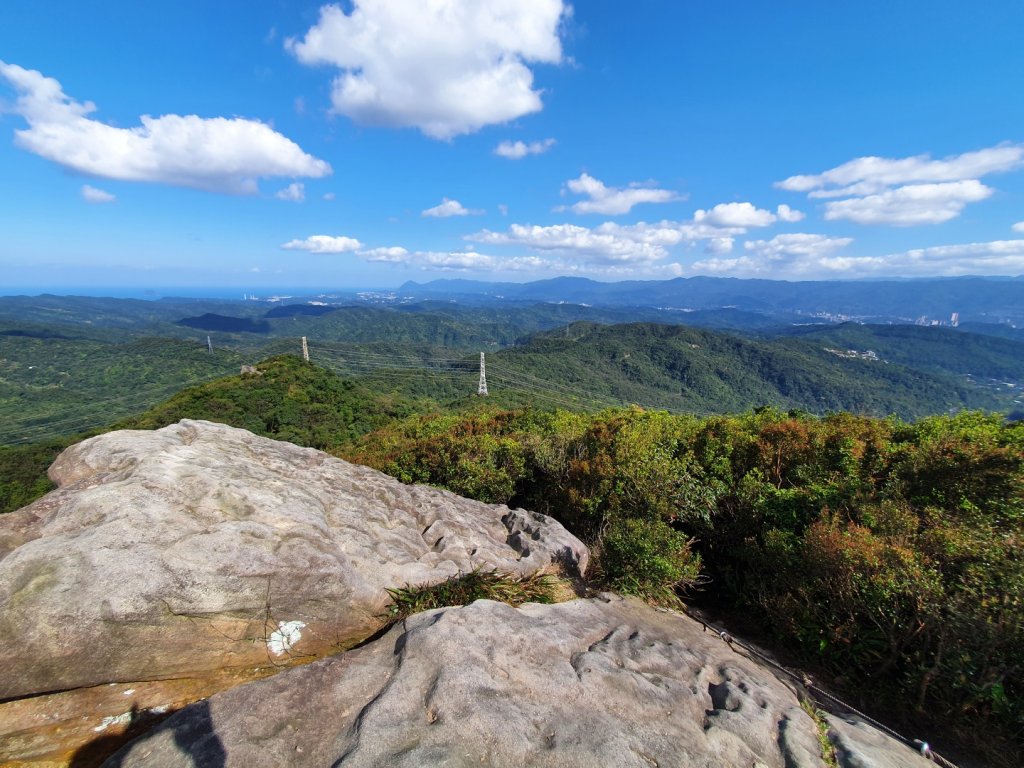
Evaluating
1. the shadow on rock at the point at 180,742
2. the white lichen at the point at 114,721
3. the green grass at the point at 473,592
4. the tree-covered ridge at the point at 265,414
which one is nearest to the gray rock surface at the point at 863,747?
the green grass at the point at 473,592

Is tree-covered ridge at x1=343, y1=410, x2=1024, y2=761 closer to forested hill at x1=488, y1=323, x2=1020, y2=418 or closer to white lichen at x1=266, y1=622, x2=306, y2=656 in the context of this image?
white lichen at x1=266, y1=622, x2=306, y2=656

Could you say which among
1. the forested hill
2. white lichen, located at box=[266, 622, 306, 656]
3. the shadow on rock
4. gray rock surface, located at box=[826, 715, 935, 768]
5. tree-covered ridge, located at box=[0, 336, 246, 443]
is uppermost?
the shadow on rock

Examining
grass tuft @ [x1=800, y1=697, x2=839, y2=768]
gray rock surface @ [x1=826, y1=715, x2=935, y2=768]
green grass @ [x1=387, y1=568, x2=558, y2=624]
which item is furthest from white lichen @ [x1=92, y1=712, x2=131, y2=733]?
gray rock surface @ [x1=826, y1=715, x2=935, y2=768]

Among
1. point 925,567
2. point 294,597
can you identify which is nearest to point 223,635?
point 294,597

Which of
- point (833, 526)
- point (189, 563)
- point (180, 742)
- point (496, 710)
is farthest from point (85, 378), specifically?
point (833, 526)

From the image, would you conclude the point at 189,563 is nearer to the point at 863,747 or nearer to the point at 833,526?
the point at 863,747

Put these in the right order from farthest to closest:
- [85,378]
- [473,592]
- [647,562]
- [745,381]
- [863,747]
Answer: [745,381]
[85,378]
[647,562]
[473,592]
[863,747]
